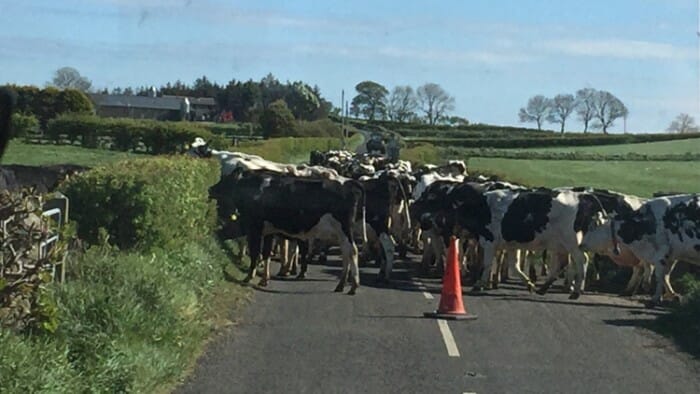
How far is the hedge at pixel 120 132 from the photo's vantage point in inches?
2301

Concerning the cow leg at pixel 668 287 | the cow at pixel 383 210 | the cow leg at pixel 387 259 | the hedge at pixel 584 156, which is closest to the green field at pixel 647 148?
the hedge at pixel 584 156

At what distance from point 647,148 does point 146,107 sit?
37668mm

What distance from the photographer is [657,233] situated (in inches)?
845

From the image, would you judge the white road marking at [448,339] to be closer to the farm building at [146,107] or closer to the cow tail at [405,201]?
the cow tail at [405,201]

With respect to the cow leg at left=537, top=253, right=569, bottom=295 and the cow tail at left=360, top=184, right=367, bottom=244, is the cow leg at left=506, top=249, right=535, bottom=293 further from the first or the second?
the cow tail at left=360, top=184, right=367, bottom=244

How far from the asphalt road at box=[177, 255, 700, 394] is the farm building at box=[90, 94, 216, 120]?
2622 inches

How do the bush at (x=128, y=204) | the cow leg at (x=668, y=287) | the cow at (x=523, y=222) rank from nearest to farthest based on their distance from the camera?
the bush at (x=128, y=204), the cow leg at (x=668, y=287), the cow at (x=523, y=222)

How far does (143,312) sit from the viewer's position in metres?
12.8

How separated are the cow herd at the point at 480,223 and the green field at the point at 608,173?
775 inches

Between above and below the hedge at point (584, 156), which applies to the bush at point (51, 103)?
above

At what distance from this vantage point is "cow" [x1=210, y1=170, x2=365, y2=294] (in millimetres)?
20359

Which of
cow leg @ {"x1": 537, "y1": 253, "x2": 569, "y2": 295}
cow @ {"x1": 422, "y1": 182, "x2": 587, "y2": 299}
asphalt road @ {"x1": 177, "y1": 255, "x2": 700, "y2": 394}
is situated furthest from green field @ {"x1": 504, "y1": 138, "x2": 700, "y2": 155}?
asphalt road @ {"x1": 177, "y1": 255, "x2": 700, "y2": 394}

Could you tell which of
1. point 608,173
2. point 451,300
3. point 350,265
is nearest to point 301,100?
point 608,173

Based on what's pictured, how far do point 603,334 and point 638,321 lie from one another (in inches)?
73.0
